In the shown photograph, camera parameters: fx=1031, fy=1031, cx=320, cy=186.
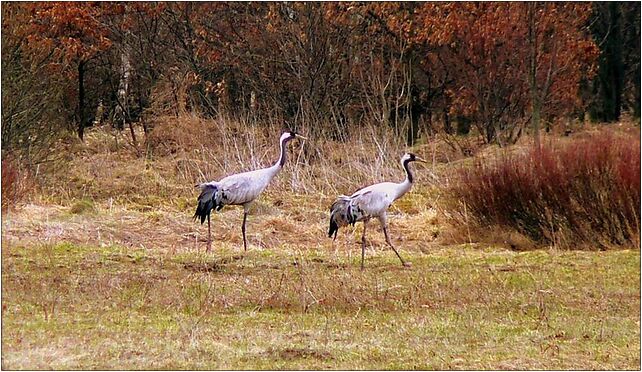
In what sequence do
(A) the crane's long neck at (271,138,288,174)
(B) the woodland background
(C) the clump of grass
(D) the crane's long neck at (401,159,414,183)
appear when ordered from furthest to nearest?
(C) the clump of grass
(A) the crane's long neck at (271,138,288,174)
(D) the crane's long neck at (401,159,414,183)
(B) the woodland background

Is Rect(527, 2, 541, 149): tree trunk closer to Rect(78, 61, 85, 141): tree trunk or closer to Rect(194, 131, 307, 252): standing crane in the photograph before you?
Rect(194, 131, 307, 252): standing crane

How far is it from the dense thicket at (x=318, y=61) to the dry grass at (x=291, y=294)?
6.46 meters

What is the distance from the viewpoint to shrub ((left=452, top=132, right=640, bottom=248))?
1367 cm

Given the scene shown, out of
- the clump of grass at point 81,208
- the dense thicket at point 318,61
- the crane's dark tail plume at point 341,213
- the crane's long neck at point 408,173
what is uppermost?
the dense thicket at point 318,61

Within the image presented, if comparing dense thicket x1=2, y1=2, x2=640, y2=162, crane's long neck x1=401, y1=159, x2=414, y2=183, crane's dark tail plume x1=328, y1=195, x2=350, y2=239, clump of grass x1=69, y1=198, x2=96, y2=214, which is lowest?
clump of grass x1=69, y1=198, x2=96, y2=214

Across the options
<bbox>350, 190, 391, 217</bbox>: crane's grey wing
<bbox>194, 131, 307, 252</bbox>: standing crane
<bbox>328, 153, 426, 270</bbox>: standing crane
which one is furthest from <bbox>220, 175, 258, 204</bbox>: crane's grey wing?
<bbox>350, 190, 391, 217</bbox>: crane's grey wing

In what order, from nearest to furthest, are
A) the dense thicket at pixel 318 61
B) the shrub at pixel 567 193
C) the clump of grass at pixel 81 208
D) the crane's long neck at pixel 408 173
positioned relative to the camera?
the crane's long neck at pixel 408 173 < the shrub at pixel 567 193 < the clump of grass at pixel 81 208 < the dense thicket at pixel 318 61

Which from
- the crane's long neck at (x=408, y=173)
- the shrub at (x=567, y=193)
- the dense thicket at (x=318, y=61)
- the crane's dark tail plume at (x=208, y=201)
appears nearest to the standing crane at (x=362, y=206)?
the crane's long neck at (x=408, y=173)

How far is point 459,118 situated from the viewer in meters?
33.5

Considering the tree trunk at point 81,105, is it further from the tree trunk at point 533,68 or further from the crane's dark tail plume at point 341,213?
the crane's dark tail plume at point 341,213

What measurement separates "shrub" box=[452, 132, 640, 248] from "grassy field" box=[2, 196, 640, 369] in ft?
2.36

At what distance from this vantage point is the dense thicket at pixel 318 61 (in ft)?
79.0

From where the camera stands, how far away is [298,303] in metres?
9.14

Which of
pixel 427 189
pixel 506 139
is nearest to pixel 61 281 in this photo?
pixel 427 189
